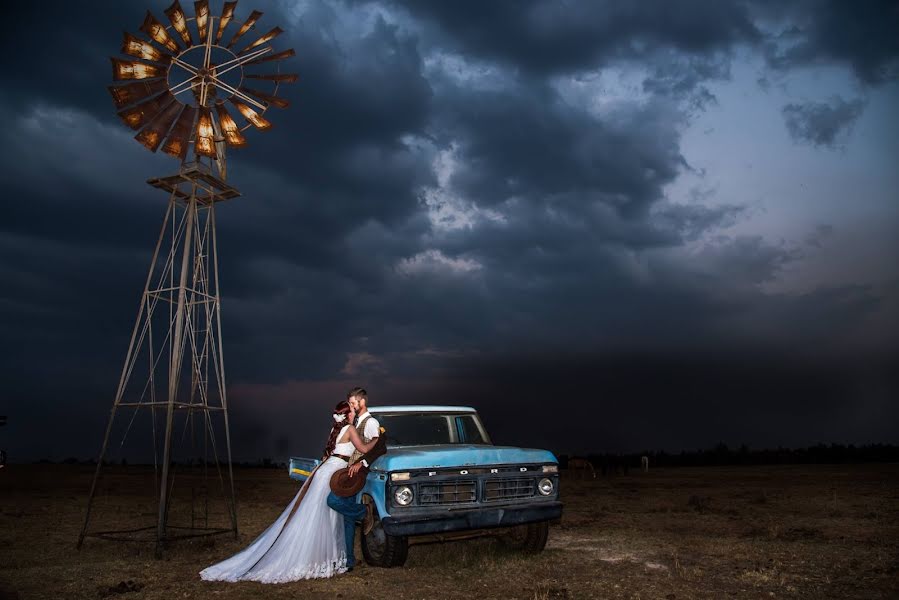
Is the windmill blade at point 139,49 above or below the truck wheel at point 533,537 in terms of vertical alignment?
above

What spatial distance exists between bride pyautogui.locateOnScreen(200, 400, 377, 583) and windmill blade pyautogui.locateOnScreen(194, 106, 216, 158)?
6.32 metres

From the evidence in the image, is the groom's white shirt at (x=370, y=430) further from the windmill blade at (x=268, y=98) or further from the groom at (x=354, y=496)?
the windmill blade at (x=268, y=98)

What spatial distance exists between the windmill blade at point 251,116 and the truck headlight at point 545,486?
8.74 meters

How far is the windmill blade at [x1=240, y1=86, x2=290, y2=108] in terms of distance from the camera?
1361 cm

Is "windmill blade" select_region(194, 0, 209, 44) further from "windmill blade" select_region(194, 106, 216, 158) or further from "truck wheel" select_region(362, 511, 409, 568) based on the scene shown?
"truck wheel" select_region(362, 511, 409, 568)

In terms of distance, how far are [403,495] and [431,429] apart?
7.33ft

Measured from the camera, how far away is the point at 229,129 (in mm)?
13227

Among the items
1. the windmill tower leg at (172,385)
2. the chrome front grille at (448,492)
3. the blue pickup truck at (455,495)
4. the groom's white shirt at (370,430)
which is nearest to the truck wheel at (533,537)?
the blue pickup truck at (455,495)

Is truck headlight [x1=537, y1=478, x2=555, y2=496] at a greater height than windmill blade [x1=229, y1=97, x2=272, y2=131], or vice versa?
windmill blade [x1=229, y1=97, x2=272, y2=131]

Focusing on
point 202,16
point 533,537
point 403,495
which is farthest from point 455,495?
point 202,16

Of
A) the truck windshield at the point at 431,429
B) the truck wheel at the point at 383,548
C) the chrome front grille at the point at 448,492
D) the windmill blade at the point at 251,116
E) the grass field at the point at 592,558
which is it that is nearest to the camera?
the grass field at the point at 592,558

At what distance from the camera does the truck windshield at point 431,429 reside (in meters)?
10.2

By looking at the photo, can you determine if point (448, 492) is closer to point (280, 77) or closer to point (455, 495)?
point (455, 495)

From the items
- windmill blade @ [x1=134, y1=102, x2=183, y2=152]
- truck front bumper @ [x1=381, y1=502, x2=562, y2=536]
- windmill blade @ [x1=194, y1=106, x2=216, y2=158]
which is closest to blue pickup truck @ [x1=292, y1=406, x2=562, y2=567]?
truck front bumper @ [x1=381, y1=502, x2=562, y2=536]
